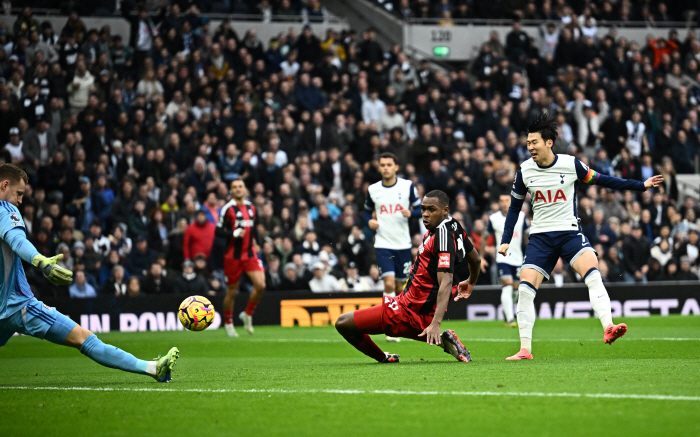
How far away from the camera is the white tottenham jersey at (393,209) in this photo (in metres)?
14.4

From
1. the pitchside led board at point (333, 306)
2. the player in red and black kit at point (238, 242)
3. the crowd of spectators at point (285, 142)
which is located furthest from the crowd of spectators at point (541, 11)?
the player in red and black kit at point (238, 242)

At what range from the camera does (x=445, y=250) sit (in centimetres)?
938

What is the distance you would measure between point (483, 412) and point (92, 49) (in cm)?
1902

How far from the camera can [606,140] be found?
2573cm

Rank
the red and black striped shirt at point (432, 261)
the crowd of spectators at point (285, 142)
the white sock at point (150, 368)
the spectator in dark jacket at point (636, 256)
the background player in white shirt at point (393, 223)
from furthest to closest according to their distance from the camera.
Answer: the spectator in dark jacket at point (636, 256)
the crowd of spectators at point (285, 142)
the background player in white shirt at point (393, 223)
the red and black striped shirt at point (432, 261)
the white sock at point (150, 368)

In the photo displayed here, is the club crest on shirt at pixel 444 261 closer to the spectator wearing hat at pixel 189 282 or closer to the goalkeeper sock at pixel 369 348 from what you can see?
the goalkeeper sock at pixel 369 348

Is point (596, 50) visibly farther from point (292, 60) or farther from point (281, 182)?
point (281, 182)

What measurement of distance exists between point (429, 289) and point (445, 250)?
0.48 metres

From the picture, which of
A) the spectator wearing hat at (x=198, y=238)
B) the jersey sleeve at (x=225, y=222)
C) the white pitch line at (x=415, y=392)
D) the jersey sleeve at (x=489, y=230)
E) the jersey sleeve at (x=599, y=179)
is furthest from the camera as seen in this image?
the spectator wearing hat at (x=198, y=238)

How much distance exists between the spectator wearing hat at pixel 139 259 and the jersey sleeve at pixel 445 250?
462 inches

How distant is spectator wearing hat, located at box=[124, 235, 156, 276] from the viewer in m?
19.9

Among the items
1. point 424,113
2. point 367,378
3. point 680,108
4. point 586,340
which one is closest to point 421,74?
point 424,113

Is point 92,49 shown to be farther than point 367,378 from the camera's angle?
Yes

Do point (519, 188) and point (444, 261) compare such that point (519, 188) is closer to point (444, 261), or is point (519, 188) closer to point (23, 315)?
point (444, 261)
